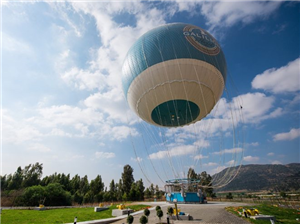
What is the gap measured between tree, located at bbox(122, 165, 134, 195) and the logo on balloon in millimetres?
51325

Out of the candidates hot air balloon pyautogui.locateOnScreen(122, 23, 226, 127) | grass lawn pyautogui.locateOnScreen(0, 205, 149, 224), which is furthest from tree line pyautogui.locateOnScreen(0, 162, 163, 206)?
hot air balloon pyautogui.locateOnScreen(122, 23, 226, 127)

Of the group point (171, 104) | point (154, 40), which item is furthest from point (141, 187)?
point (154, 40)

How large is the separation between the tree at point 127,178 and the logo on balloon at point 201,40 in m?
51.3

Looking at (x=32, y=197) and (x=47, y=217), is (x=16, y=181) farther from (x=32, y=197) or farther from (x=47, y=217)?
(x=47, y=217)

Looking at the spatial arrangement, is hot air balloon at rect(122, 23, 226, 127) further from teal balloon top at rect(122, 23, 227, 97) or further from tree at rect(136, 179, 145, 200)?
tree at rect(136, 179, 145, 200)

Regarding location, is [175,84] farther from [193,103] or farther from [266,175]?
[266,175]

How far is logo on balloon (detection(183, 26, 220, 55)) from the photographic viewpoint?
11.2m

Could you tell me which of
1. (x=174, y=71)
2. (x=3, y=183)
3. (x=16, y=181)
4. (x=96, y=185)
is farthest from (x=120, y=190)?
(x=174, y=71)

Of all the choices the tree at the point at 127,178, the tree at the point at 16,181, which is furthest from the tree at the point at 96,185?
the tree at the point at 16,181

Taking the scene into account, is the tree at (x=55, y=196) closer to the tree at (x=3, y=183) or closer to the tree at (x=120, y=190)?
the tree at (x=120, y=190)

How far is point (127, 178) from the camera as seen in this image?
54.8 metres

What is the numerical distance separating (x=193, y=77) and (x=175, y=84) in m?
1.29

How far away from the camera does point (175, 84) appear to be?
38.3 feet

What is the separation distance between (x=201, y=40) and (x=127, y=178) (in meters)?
51.8
